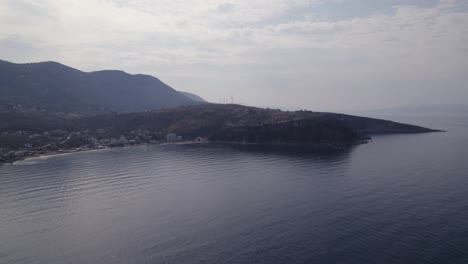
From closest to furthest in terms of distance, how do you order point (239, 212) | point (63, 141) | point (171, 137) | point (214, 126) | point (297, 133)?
point (239, 212) < point (63, 141) < point (297, 133) < point (171, 137) < point (214, 126)

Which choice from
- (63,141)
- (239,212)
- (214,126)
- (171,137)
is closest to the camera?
(239,212)

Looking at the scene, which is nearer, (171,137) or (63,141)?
(63,141)

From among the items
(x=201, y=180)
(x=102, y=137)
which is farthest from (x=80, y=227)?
(x=102, y=137)

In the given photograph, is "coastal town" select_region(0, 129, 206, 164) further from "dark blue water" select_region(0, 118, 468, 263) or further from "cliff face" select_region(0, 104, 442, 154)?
"dark blue water" select_region(0, 118, 468, 263)

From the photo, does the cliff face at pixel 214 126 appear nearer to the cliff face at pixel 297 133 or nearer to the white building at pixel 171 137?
the cliff face at pixel 297 133

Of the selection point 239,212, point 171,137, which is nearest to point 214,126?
point 171,137

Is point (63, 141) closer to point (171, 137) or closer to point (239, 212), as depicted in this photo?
point (171, 137)
